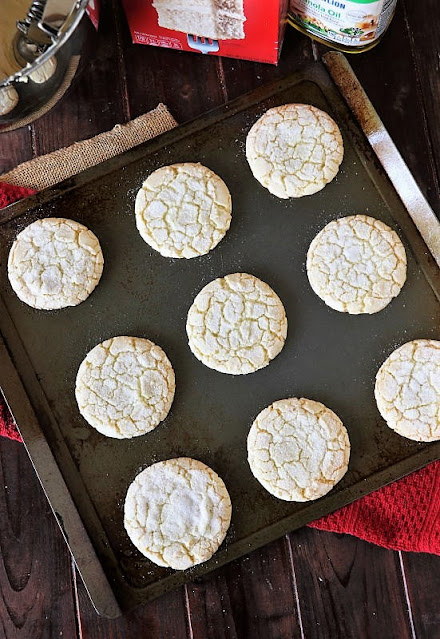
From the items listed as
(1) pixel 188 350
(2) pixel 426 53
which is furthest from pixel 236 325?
(2) pixel 426 53

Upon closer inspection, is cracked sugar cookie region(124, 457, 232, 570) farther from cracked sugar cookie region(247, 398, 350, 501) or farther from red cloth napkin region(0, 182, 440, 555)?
red cloth napkin region(0, 182, 440, 555)

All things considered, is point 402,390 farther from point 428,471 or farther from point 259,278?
point 259,278

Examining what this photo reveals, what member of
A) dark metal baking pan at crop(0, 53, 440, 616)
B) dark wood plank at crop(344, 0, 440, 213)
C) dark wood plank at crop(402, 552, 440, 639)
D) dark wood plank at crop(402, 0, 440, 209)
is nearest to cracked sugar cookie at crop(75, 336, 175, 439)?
dark metal baking pan at crop(0, 53, 440, 616)

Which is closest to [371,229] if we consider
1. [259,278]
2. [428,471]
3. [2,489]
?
[259,278]

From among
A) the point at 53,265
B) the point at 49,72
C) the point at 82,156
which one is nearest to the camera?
the point at 49,72

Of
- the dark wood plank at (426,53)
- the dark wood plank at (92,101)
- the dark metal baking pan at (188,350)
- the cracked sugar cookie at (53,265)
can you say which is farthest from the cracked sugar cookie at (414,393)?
the dark wood plank at (92,101)

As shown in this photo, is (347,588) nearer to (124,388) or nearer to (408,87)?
(124,388)
